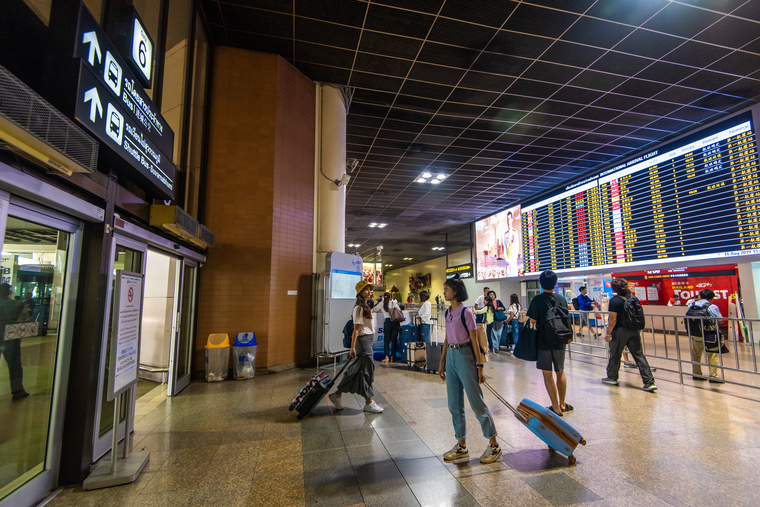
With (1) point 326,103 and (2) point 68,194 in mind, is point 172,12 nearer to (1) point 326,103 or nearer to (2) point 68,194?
(1) point 326,103

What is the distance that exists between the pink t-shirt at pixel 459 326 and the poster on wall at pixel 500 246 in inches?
419

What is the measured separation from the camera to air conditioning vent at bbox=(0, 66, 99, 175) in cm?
182

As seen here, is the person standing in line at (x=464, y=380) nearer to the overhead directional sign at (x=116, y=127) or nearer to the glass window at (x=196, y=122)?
the overhead directional sign at (x=116, y=127)

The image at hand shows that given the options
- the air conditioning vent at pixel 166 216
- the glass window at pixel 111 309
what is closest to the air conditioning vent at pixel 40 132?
the glass window at pixel 111 309

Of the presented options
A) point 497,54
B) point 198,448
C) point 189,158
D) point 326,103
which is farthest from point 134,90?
point 497,54

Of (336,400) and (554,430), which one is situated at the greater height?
(554,430)

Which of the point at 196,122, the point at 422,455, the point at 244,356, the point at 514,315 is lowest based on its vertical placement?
the point at 422,455

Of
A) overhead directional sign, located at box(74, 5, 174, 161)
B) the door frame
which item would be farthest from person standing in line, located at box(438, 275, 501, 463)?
overhead directional sign, located at box(74, 5, 174, 161)

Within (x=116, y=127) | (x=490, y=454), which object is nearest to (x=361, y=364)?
(x=490, y=454)

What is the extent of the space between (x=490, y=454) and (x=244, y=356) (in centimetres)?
431

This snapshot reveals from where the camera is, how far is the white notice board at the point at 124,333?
2659 millimetres

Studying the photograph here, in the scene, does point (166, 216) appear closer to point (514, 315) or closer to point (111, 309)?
point (111, 309)

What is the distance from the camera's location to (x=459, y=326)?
3143mm

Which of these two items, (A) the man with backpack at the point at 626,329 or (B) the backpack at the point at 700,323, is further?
(B) the backpack at the point at 700,323
